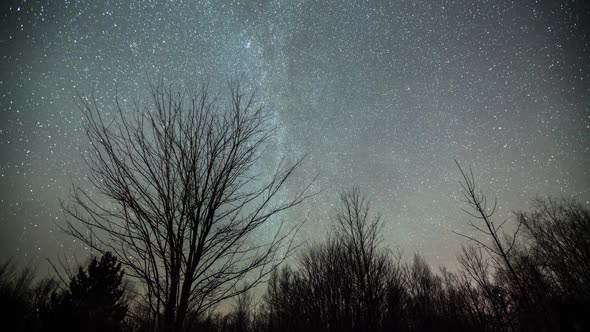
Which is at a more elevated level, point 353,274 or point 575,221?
point 575,221

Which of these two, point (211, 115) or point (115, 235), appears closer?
point (115, 235)

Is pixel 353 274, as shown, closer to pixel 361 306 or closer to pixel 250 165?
pixel 361 306

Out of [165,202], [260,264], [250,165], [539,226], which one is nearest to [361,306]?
[260,264]

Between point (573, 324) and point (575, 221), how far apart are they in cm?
1390

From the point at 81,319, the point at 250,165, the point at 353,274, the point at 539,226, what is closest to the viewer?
the point at 250,165

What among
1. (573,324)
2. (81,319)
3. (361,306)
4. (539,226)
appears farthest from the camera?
(539,226)

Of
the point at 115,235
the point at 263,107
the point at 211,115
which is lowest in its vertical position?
the point at 115,235

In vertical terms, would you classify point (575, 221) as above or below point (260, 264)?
above

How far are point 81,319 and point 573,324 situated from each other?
18961 millimetres

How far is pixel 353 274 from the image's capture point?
26.3 ft

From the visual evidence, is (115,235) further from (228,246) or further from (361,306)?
(361,306)

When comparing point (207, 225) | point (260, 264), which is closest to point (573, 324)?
point (260, 264)

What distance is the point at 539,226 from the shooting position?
19.4 m

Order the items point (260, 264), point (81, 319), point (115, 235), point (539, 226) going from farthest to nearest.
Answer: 1. point (539, 226)
2. point (81, 319)
3. point (260, 264)
4. point (115, 235)
